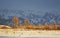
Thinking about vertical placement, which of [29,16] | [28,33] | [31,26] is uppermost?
[29,16]

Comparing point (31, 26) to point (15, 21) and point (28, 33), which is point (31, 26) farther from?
point (15, 21)

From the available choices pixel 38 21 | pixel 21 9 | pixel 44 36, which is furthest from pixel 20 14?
pixel 44 36

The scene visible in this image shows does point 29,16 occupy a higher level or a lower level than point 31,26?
higher

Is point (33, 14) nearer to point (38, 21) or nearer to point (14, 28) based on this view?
point (38, 21)

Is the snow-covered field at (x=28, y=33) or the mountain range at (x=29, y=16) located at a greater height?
the mountain range at (x=29, y=16)

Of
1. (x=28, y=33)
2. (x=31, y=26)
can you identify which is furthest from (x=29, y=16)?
(x=28, y=33)

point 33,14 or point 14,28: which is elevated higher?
point 33,14

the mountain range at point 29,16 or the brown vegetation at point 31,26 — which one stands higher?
the mountain range at point 29,16

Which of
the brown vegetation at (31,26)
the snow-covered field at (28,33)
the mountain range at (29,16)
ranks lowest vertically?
the snow-covered field at (28,33)

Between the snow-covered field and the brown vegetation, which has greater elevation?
the brown vegetation

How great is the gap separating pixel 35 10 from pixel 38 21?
204 millimetres

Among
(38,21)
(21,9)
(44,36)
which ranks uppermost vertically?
(21,9)

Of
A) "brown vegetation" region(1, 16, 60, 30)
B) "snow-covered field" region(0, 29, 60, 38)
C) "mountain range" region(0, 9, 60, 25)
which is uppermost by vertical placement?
"mountain range" region(0, 9, 60, 25)

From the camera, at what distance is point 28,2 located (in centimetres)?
348
